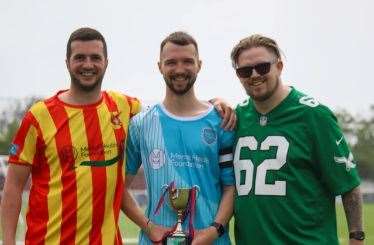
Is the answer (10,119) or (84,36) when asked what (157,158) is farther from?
(10,119)

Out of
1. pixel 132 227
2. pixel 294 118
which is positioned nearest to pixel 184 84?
pixel 294 118

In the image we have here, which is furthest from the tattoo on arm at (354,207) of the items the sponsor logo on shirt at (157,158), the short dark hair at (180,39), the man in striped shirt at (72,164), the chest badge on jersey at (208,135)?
the man in striped shirt at (72,164)

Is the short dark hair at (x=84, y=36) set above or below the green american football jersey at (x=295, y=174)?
above

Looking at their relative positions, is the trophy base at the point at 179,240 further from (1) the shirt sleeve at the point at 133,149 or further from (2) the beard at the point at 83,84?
(2) the beard at the point at 83,84

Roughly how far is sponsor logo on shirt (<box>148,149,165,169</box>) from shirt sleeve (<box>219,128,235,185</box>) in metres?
0.33

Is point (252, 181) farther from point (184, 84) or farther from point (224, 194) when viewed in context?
point (184, 84)

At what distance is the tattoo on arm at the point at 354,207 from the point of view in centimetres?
380

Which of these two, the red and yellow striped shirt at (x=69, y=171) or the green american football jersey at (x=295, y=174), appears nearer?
the green american football jersey at (x=295, y=174)

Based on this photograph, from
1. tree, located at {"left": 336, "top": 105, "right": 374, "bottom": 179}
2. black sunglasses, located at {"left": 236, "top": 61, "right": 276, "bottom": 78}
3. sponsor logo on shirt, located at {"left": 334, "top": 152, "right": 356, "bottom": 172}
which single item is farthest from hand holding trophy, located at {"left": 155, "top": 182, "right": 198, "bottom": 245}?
tree, located at {"left": 336, "top": 105, "right": 374, "bottom": 179}

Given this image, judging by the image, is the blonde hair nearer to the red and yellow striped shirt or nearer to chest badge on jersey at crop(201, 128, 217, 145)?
chest badge on jersey at crop(201, 128, 217, 145)

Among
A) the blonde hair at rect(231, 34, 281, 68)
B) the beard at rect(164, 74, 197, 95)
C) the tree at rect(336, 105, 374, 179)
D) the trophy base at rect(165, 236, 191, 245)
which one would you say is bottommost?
the tree at rect(336, 105, 374, 179)

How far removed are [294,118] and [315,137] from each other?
6.0 inches

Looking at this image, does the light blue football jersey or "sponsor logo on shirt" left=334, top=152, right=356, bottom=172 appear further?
the light blue football jersey

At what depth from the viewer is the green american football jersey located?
3734 mm
